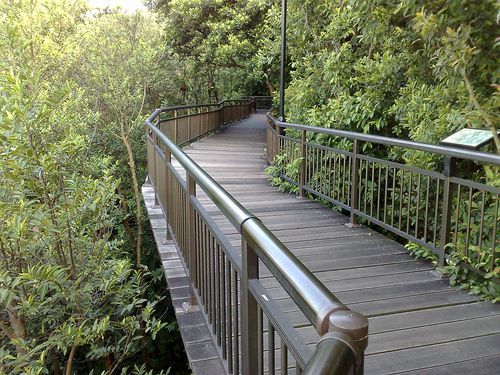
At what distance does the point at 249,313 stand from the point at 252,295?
0.09 meters

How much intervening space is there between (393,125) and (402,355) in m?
4.72

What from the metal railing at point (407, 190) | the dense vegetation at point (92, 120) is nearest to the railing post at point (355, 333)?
the metal railing at point (407, 190)

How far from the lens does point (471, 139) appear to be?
3.49 m

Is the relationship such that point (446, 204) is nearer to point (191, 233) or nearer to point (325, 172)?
point (191, 233)

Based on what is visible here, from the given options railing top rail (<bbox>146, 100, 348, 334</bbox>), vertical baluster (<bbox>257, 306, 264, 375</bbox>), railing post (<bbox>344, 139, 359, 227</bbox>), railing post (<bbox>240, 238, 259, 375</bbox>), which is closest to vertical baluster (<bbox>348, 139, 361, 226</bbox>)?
railing post (<bbox>344, 139, 359, 227</bbox>)

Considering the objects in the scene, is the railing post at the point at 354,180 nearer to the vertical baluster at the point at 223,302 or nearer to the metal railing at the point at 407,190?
the metal railing at the point at 407,190

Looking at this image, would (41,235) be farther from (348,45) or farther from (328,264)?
(348,45)

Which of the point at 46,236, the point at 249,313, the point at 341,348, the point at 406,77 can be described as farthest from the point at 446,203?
the point at 46,236

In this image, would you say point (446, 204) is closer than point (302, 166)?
Yes

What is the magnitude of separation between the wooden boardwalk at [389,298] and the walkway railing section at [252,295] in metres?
0.50

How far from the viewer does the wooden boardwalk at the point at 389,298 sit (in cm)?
263

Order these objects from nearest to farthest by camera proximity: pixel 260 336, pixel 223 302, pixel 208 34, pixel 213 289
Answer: pixel 260 336 → pixel 223 302 → pixel 213 289 → pixel 208 34

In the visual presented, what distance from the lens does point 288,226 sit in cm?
534

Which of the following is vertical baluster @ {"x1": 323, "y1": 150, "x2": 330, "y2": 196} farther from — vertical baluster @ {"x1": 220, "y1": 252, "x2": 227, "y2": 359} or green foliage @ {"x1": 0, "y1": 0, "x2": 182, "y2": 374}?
vertical baluster @ {"x1": 220, "y1": 252, "x2": 227, "y2": 359}
